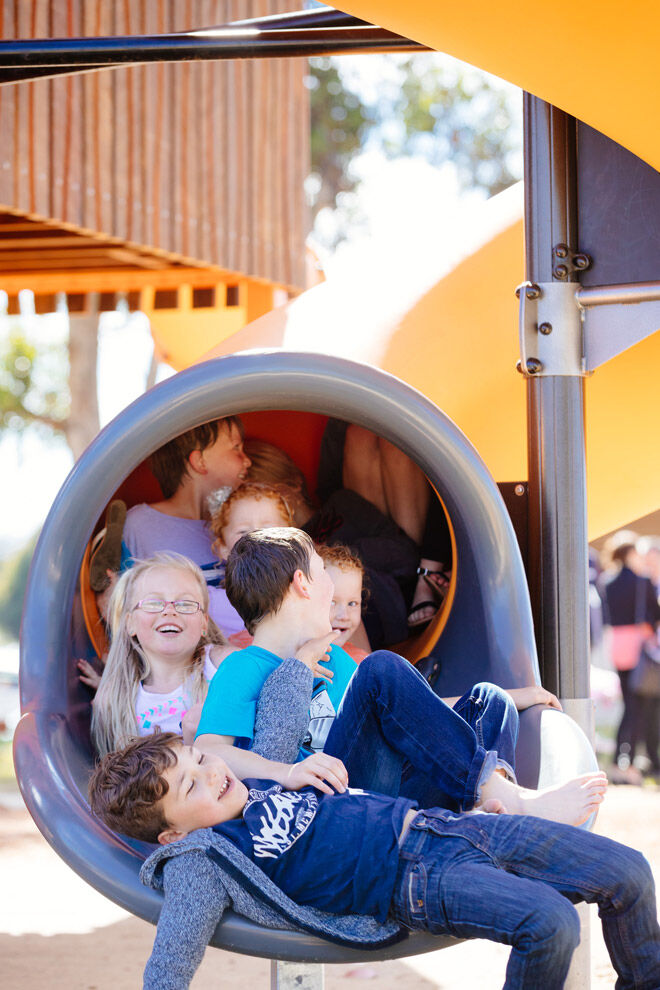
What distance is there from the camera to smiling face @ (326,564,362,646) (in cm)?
273

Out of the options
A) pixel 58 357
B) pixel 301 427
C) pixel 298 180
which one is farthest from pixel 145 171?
pixel 58 357

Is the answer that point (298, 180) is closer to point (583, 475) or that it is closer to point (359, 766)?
point (583, 475)

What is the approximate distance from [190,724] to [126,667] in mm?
290

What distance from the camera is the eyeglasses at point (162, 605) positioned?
2.56 metres

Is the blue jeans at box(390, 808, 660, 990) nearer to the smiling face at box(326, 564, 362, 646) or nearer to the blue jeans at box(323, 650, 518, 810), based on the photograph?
the blue jeans at box(323, 650, 518, 810)

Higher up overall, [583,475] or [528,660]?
[583,475]

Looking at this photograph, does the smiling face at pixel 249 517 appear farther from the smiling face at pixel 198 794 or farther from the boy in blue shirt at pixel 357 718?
the smiling face at pixel 198 794

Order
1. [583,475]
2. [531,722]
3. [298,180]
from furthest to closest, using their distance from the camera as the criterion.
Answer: [298,180]
[583,475]
[531,722]

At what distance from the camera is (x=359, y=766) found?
2.18 metres

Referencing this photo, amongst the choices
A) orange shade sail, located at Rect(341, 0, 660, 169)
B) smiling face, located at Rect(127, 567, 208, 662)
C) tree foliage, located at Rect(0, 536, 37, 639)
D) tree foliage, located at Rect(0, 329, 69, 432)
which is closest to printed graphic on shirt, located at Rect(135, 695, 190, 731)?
smiling face, located at Rect(127, 567, 208, 662)

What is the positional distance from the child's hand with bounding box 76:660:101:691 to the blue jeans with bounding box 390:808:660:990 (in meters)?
0.91

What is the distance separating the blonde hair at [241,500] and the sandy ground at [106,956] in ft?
5.73

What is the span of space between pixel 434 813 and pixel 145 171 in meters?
4.39

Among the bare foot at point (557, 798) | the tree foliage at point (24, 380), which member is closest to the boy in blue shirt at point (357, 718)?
the bare foot at point (557, 798)
